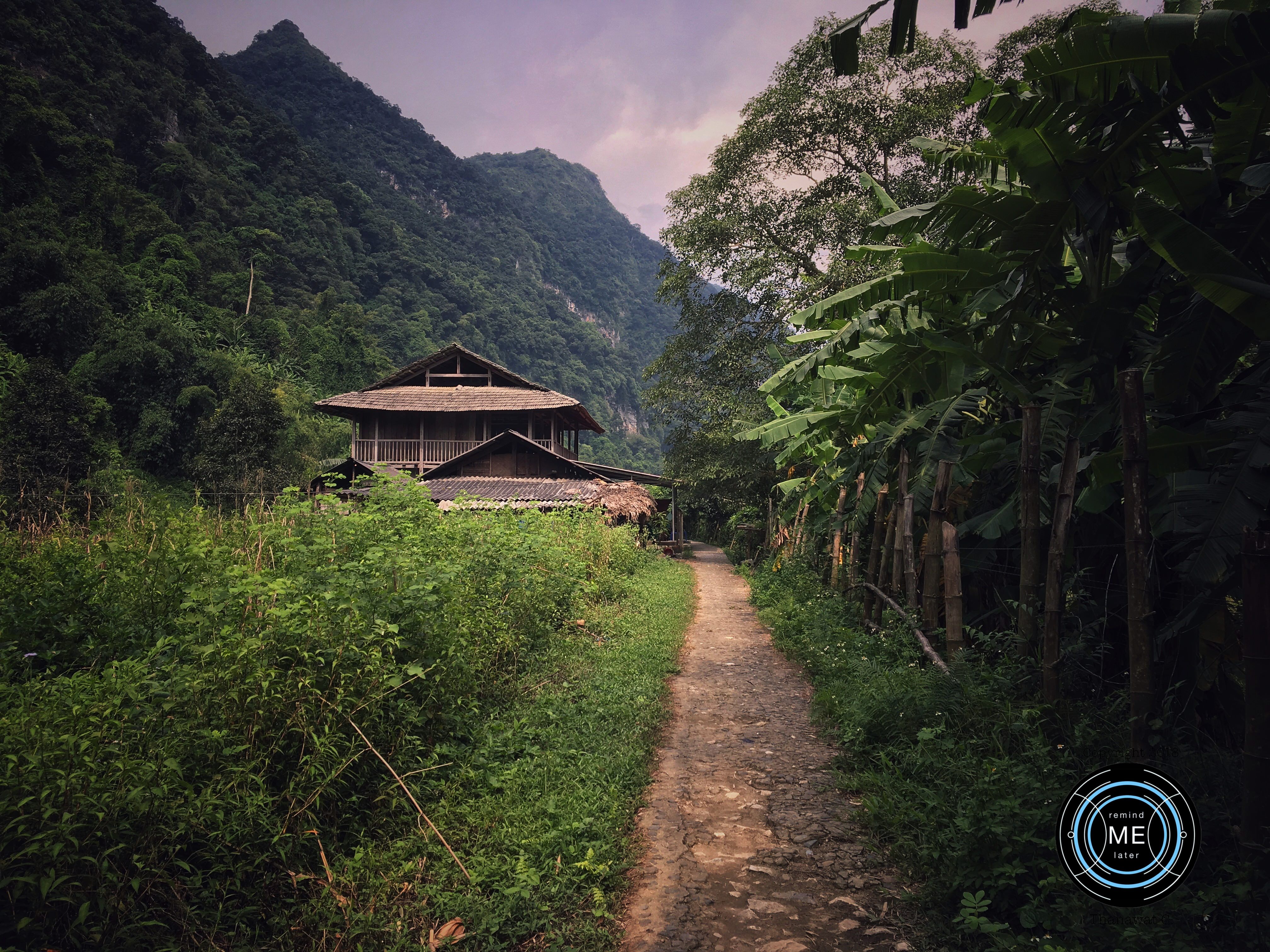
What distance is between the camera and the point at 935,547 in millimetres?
5176

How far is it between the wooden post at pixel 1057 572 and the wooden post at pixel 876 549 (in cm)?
361

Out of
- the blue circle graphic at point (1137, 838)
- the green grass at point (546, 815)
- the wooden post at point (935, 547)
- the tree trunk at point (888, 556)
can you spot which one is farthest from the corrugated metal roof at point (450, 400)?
the blue circle graphic at point (1137, 838)

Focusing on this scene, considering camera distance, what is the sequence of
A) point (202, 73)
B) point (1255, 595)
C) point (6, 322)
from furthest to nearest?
point (202, 73) < point (6, 322) < point (1255, 595)

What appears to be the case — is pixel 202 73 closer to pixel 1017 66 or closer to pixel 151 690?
pixel 1017 66

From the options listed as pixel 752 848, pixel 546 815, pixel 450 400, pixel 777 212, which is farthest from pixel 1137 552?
pixel 450 400

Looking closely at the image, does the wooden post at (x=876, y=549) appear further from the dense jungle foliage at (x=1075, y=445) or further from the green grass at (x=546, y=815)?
the green grass at (x=546, y=815)

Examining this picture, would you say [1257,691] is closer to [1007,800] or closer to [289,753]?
[1007,800]

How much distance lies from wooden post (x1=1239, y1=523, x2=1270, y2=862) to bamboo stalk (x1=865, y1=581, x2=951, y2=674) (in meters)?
2.04

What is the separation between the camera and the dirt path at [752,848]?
294 centimetres

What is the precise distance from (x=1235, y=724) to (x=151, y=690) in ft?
18.6

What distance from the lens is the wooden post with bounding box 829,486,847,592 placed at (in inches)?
346

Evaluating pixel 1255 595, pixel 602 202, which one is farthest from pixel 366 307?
pixel 602 202

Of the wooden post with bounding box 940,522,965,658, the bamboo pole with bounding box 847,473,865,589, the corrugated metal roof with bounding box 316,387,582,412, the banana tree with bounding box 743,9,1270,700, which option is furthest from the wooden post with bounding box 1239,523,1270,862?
the corrugated metal roof with bounding box 316,387,582,412

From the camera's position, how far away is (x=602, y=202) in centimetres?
11769
